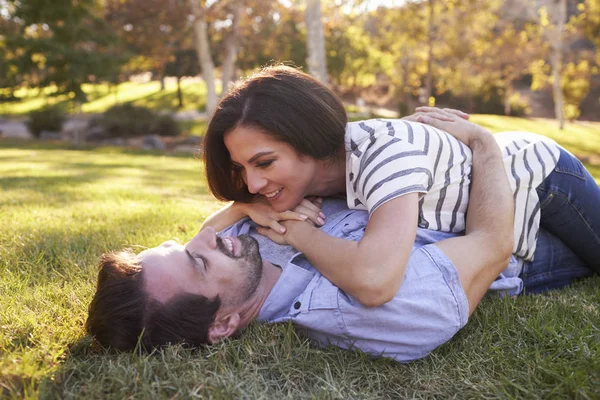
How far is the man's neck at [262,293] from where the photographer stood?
7.98 ft

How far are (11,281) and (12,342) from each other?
2.45 ft

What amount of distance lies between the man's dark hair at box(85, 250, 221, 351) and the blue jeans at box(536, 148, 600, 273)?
2.09 metres

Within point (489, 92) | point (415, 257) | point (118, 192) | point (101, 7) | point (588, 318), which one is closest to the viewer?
point (415, 257)

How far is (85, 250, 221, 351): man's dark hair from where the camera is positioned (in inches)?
84.5

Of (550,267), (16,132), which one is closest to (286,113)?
(550,267)

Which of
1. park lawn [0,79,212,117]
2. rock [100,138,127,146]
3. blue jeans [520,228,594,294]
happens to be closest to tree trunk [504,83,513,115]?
park lawn [0,79,212,117]

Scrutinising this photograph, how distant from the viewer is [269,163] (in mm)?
2602

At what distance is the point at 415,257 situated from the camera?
235 centimetres

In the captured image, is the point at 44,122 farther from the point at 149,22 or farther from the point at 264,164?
the point at 264,164

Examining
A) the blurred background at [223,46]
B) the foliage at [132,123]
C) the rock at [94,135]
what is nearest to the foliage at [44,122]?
the blurred background at [223,46]

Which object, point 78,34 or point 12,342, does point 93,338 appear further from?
point 78,34

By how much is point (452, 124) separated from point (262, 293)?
152 centimetres

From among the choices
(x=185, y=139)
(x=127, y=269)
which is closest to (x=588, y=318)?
(x=127, y=269)

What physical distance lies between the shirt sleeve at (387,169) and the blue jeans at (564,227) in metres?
1.01
